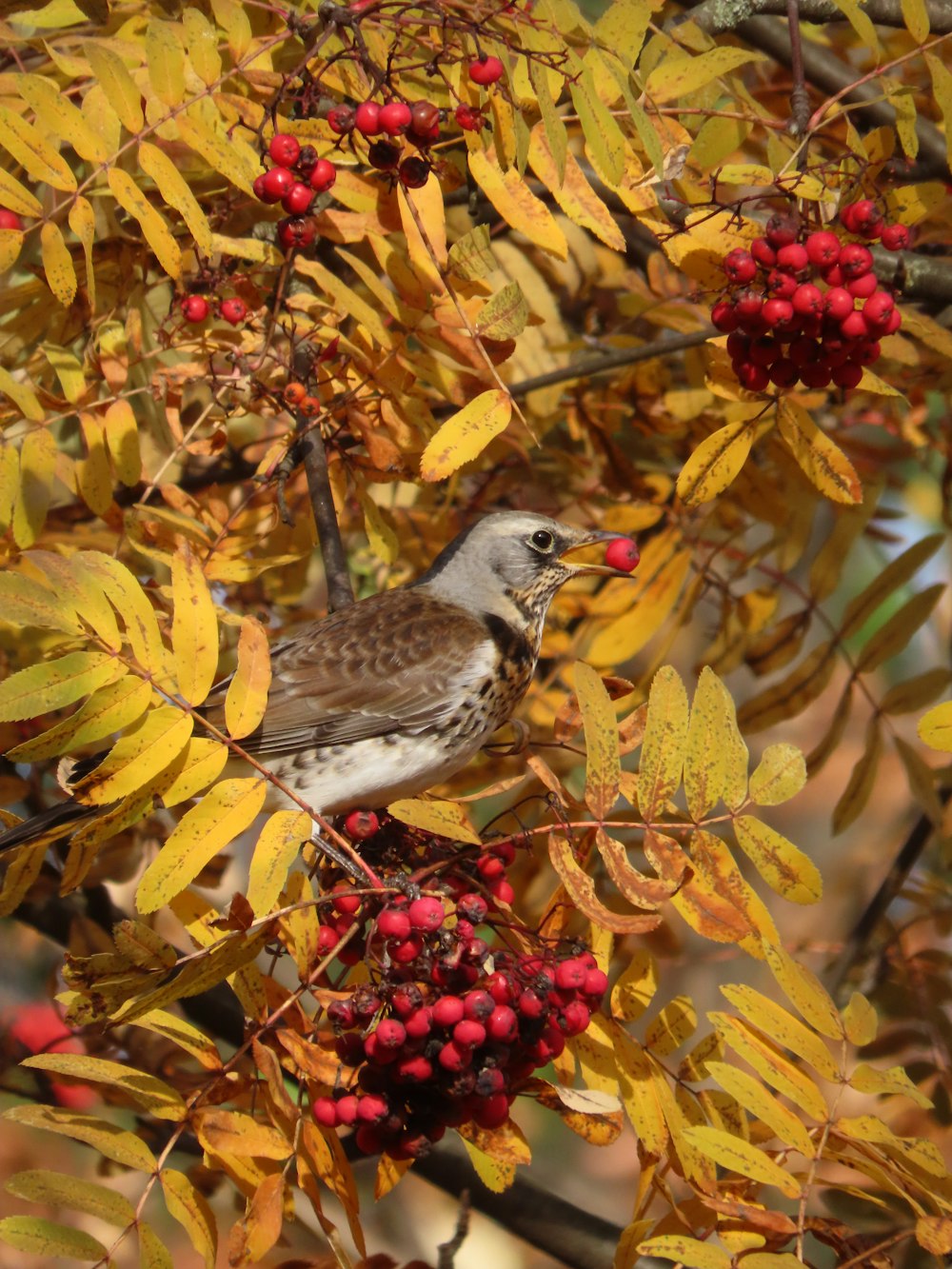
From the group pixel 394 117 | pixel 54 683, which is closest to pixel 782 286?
pixel 394 117

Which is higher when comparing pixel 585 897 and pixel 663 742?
pixel 663 742

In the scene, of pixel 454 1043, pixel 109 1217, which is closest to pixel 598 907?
pixel 454 1043

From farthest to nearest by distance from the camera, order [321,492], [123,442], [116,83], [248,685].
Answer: [321,492]
[123,442]
[116,83]
[248,685]

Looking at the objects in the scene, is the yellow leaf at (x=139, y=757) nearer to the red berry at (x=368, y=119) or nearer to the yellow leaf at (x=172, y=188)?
the yellow leaf at (x=172, y=188)

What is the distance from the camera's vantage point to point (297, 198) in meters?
2.26

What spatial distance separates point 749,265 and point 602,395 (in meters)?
1.25

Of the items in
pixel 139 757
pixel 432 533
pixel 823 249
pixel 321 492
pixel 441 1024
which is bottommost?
pixel 432 533

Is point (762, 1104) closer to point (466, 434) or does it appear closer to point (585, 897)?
point (585, 897)

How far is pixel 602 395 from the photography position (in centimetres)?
338

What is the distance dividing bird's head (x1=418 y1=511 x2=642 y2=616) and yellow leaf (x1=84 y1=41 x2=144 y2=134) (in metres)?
1.44

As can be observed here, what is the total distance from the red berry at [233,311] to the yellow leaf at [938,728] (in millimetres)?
1433

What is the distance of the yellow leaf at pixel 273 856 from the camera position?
1814 millimetres

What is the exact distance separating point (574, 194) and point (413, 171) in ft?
0.93

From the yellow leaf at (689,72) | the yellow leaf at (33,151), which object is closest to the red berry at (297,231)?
the yellow leaf at (33,151)
